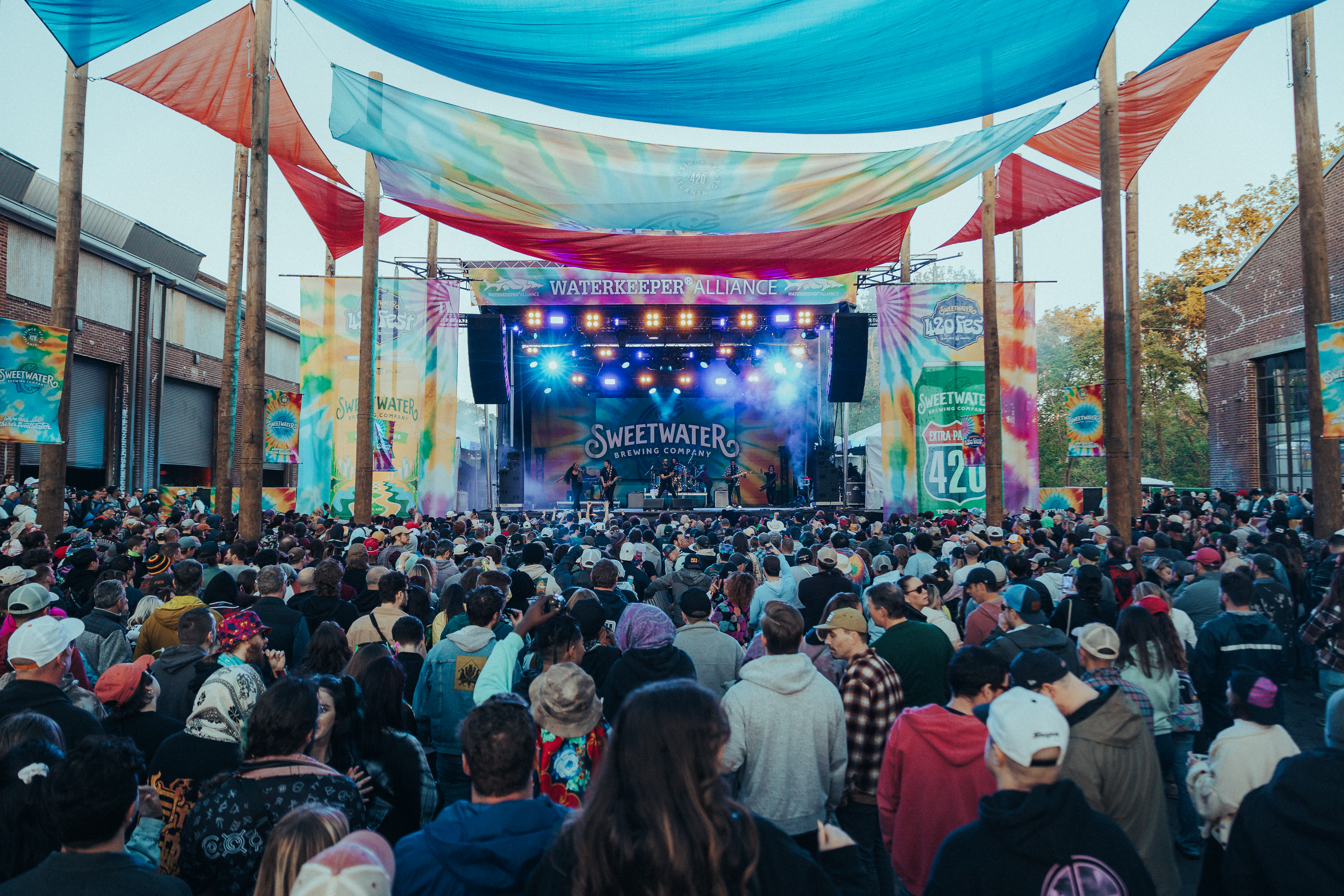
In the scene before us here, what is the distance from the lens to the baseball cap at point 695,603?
398 centimetres

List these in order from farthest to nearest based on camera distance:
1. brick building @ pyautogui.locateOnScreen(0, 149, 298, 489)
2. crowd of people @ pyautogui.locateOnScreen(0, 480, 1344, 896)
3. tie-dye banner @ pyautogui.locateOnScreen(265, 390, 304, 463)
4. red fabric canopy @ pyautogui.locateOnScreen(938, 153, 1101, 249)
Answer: brick building @ pyautogui.locateOnScreen(0, 149, 298, 489) < tie-dye banner @ pyautogui.locateOnScreen(265, 390, 304, 463) < red fabric canopy @ pyautogui.locateOnScreen(938, 153, 1101, 249) < crowd of people @ pyautogui.locateOnScreen(0, 480, 1344, 896)

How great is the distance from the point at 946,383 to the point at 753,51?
42.2ft

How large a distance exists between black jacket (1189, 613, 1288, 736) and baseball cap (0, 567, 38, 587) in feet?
22.4

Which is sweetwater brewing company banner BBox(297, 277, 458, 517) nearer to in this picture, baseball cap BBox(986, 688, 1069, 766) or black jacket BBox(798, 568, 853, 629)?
black jacket BBox(798, 568, 853, 629)

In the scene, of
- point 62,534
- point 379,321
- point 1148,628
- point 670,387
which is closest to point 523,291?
point 379,321

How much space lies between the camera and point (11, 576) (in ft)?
14.9

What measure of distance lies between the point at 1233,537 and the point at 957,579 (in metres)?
2.26

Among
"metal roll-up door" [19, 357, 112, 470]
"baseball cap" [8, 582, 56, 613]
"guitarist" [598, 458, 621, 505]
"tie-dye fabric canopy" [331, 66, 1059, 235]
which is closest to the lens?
"baseball cap" [8, 582, 56, 613]

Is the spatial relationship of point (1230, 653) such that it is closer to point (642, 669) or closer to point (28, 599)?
point (642, 669)

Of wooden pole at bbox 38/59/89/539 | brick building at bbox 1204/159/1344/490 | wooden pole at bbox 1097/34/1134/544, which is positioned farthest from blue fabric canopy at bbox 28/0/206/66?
brick building at bbox 1204/159/1344/490

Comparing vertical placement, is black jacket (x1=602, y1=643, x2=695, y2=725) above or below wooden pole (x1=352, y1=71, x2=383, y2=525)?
below

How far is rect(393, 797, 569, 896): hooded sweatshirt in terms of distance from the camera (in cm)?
169

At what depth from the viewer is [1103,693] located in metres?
2.38

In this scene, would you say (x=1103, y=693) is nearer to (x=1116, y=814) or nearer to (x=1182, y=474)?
(x=1116, y=814)
